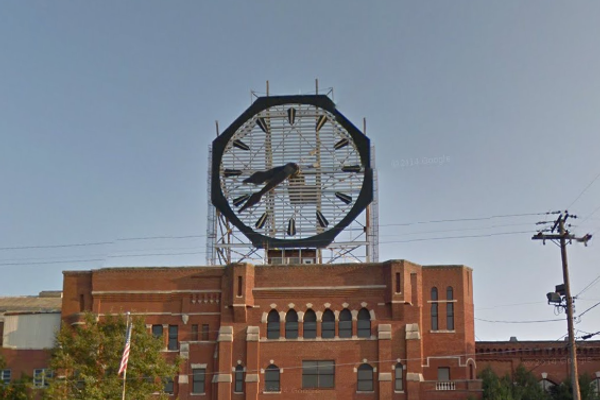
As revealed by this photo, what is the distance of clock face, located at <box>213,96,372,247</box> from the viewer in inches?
2965

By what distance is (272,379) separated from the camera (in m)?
69.9

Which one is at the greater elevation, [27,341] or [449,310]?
[449,310]

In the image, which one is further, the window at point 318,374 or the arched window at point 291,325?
the arched window at point 291,325

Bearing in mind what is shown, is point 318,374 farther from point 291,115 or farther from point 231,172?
point 291,115

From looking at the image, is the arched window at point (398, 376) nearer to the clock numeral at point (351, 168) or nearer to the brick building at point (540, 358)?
the brick building at point (540, 358)

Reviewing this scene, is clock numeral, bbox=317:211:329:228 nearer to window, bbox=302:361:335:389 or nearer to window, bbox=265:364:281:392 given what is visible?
window, bbox=302:361:335:389

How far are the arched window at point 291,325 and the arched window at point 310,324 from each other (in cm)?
67

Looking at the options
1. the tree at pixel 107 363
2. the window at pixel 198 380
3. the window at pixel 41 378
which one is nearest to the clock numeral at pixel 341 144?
the window at pixel 198 380

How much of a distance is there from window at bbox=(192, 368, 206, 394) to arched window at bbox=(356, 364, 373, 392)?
33.8ft

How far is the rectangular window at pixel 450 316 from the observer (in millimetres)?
70688

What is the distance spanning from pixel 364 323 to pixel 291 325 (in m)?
4.90

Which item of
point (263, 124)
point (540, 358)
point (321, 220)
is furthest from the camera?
point (263, 124)

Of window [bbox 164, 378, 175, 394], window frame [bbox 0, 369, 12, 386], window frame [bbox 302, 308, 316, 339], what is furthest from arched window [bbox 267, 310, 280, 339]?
window frame [bbox 0, 369, 12, 386]

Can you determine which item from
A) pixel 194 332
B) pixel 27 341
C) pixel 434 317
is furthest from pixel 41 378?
pixel 434 317
